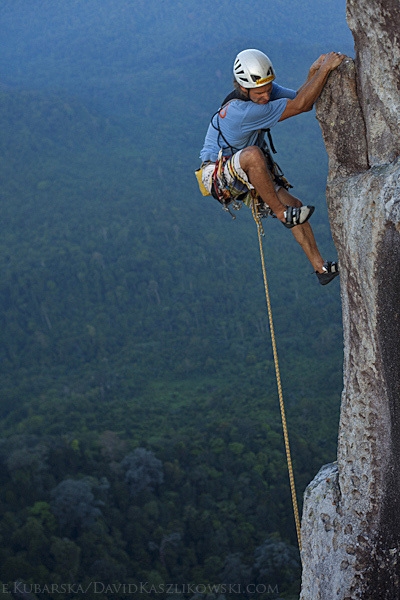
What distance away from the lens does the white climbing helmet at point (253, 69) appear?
18.7 feet

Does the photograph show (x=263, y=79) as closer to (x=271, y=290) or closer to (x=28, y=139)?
(x=271, y=290)

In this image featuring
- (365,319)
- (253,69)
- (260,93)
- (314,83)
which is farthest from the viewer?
(260,93)

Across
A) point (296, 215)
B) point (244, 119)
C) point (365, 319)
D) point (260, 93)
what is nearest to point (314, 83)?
point (260, 93)

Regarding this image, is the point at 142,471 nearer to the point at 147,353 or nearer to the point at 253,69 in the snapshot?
the point at 147,353

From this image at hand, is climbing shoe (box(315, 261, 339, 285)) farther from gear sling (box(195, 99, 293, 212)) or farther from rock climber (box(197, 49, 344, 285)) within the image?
gear sling (box(195, 99, 293, 212))

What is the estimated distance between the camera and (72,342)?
81000mm

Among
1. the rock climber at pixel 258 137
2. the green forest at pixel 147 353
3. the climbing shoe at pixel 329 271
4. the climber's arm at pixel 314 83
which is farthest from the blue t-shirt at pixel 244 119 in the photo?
the green forest at pixel 147 353

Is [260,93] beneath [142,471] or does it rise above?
above

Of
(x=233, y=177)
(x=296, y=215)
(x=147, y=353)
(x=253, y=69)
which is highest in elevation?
(x=253, y=69)

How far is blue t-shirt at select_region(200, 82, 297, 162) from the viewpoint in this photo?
589 cm

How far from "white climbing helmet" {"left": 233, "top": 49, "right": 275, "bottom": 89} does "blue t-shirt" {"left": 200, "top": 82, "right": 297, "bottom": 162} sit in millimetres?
190

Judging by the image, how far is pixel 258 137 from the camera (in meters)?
6.32

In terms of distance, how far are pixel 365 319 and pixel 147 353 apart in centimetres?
7397

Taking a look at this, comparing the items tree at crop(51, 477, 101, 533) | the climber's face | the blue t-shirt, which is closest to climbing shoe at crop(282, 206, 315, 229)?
the blue t-shirt
